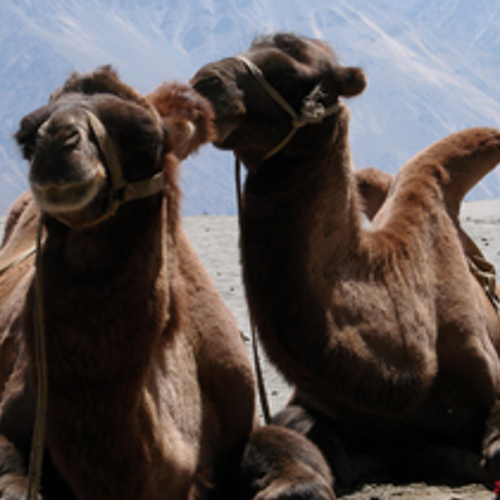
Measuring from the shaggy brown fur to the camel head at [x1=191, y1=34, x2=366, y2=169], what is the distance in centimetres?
70

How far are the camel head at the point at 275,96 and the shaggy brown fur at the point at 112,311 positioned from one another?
699 millimetres

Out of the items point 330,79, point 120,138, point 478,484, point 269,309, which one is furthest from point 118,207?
point 478,484

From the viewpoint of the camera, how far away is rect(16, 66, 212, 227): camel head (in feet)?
8.01

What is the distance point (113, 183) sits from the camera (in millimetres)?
2672

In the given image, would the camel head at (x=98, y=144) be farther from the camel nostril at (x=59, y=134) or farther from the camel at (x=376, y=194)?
the camel at (x=376, y=194)

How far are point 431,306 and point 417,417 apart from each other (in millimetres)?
449

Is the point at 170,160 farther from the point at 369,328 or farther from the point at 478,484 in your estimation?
the point at 478,484

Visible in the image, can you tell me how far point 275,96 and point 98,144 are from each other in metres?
1.47

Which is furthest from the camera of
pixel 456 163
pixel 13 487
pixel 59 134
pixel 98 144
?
pixel 456 163

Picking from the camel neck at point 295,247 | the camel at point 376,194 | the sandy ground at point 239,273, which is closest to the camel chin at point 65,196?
the camel neck at point 295,247

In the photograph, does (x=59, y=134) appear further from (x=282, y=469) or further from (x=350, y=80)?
(x=350, y=80)

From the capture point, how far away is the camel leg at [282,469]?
309cm

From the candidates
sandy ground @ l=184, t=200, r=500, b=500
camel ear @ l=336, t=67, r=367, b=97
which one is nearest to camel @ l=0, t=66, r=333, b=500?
sandy ground @ l=184, t=200, r=500, b=500

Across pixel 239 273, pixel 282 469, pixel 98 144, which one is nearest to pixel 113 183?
pixel 98 144
